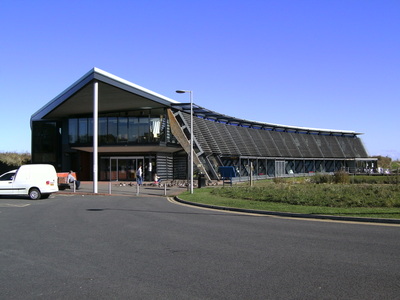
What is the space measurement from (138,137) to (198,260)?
3183cm

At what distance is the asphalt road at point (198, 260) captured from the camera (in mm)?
5570

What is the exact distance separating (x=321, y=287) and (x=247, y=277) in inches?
45.0

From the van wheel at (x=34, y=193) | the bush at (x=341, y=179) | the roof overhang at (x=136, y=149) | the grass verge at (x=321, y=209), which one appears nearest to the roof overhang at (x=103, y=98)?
the roof overhang at (x=136, y=149)

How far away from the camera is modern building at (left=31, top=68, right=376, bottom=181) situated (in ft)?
116

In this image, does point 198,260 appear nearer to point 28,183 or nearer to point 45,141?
point 28,183

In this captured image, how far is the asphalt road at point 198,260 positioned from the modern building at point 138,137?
61.9ft

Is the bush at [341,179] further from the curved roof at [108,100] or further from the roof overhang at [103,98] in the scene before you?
the roof overhang at [103,98]

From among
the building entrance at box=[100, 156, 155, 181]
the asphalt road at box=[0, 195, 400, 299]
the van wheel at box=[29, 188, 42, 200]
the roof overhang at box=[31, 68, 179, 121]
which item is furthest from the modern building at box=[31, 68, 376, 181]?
the asphalt road at box=[0, 195, 400, 299]

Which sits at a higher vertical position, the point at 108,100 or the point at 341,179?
the point at 108,100

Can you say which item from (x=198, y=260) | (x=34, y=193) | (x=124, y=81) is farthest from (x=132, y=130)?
(x=198, y=260)

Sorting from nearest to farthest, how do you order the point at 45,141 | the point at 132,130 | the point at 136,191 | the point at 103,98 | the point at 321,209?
1. the point at 321,209
2. the point at 136,191
3. the point at 103,98
4. the point at 132,130
5. the point at 45,141

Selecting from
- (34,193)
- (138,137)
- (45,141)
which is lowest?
(34,193)

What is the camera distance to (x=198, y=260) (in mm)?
7359

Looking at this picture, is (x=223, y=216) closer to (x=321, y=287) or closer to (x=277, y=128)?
(x=321, y=287)
